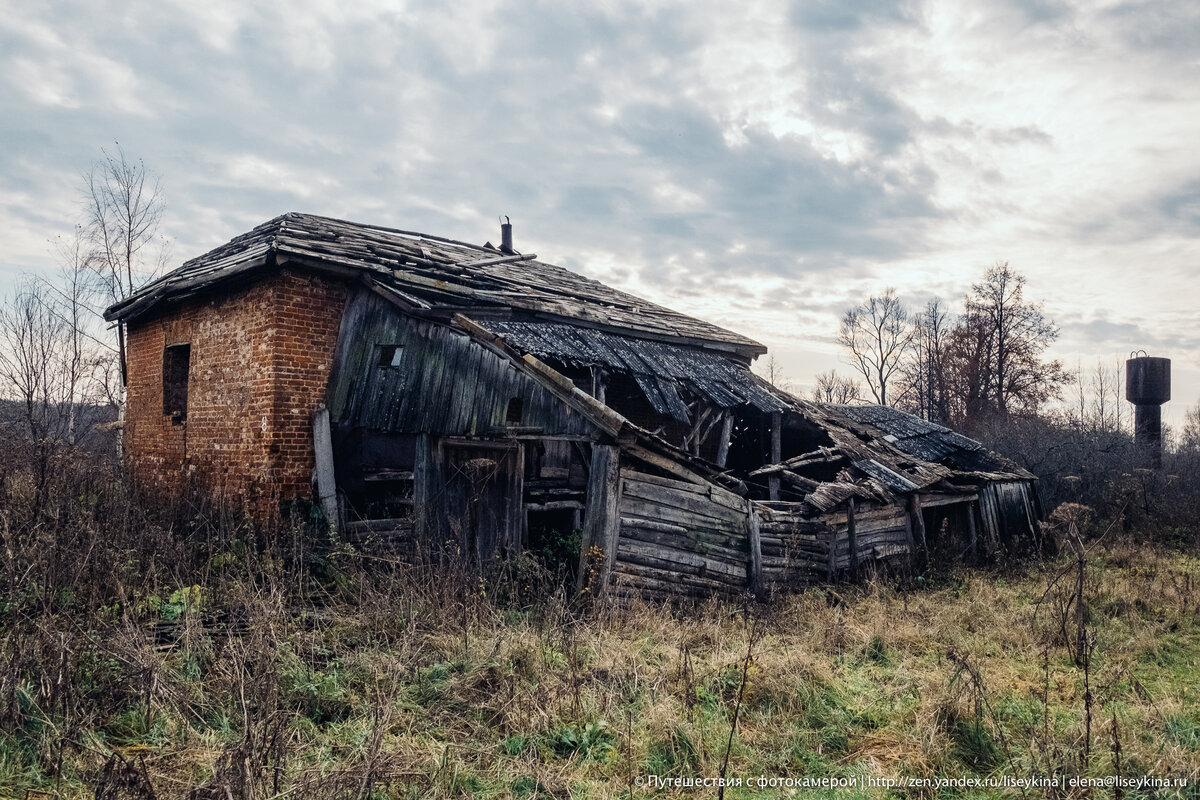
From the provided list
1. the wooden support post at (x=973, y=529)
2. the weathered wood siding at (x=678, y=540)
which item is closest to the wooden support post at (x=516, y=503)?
the weathered wood siding at (x=678, y=540)

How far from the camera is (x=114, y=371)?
75.6 feet

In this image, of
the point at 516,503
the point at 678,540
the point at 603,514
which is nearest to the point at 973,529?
the point at 678,540

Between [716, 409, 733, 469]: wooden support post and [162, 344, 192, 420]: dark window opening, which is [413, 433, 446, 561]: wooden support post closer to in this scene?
[162, 344, 192, 420]: dark window opening

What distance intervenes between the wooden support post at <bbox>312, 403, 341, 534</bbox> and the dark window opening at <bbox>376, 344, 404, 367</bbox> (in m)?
1.07

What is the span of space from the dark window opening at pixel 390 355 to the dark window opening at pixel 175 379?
407 centimetres

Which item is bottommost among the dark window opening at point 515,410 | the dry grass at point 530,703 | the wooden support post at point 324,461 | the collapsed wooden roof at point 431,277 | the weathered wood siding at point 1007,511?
the dry grass at point 530,703

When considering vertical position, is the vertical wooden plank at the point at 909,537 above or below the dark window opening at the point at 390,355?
below

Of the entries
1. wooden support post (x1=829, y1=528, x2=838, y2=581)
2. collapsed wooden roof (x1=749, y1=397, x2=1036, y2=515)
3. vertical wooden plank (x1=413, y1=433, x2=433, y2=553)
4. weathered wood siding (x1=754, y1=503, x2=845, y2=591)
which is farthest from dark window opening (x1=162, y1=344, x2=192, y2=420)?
wooden support post (x1=829, y1=528, x2=838, y2=581)

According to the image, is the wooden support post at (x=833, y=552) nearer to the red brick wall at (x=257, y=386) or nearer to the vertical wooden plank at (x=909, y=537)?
the vertical wooden plank at (x=909, y=537)

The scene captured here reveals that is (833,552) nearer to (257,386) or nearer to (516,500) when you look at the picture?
(516,500)

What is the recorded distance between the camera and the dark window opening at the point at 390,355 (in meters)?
9.36

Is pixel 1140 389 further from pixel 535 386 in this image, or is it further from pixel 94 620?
pixel 94 620

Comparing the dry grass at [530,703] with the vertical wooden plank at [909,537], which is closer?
the dry grass at [530,703]

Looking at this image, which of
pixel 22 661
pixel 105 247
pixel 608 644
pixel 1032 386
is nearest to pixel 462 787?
pixel 608 644
